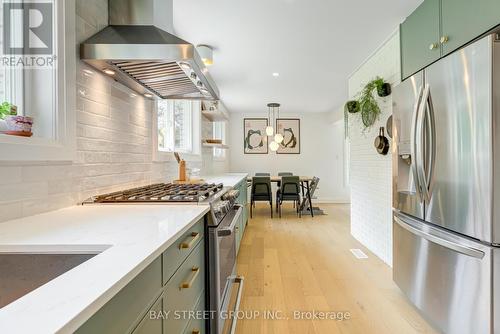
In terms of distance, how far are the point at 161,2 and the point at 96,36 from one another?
52 centimetres

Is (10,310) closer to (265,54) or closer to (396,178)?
(396,178)

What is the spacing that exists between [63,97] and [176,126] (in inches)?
89.8

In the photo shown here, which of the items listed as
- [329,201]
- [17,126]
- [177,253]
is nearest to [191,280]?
[177,253]

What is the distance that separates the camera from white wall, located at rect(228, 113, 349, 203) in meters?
7.16

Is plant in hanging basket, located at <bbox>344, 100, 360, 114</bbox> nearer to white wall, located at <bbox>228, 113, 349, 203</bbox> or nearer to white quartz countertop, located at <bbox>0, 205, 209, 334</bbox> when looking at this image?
white quartz countertop, located at <bbox>0, 205, 209, 334</bbox>

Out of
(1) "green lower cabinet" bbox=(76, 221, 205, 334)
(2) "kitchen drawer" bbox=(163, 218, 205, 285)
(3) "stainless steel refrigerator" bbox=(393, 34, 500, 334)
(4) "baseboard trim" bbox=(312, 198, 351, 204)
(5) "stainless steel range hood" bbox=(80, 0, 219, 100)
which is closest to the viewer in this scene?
(1) "green lower cabinet" bbox=(76, 221, 205, 334)

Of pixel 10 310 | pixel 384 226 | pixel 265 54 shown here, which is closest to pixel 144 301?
pixel 10 310

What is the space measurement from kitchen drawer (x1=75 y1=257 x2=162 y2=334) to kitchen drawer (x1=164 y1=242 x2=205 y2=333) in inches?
4.8

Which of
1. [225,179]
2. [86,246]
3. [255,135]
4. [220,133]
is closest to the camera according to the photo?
[86,246]

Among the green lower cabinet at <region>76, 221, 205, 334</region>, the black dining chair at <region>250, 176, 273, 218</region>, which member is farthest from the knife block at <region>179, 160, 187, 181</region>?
the black dining chair at <region>250, 176, 273, 218</region>

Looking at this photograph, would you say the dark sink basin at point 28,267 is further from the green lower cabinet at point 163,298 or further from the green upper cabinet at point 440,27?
the green upper cabinet at point 440,27

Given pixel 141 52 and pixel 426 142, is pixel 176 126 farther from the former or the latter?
pixel 426 142

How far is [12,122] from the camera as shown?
3.52ft

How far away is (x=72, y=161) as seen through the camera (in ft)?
4.48
